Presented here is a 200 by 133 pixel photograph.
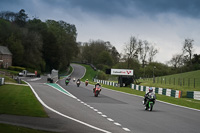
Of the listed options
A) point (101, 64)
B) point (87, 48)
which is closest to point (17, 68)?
point (101, 64)

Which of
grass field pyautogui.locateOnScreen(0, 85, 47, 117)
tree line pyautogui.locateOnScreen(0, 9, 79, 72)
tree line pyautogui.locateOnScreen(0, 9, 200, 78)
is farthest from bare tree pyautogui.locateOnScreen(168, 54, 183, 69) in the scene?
grass field pyautogui.locateOnScreen(0, 85, 47, 117)

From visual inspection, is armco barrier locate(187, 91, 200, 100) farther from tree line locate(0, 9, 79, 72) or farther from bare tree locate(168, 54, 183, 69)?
bare tree locate(168, 54, 183, 69)

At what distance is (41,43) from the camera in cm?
10800

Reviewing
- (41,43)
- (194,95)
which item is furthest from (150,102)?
(41,43)

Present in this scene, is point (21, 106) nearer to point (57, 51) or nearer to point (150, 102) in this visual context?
point (150, 102)

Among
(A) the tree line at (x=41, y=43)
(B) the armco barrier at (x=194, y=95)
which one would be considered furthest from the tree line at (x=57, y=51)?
(B) the armco barrier at (x=194, y=95)

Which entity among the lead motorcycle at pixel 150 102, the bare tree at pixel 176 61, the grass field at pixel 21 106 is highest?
the bare tree at pixel 176 61

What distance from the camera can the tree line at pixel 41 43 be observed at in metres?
96.9

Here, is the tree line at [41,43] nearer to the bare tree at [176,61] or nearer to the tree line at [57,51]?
the tree line at [57,51]

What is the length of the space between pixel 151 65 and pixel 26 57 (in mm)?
37961

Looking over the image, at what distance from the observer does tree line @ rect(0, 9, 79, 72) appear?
96.9 m

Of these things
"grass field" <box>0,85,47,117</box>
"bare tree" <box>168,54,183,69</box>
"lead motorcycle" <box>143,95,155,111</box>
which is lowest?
"grass field" <box>0,85,47,117</box>

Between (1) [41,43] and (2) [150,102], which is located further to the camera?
(1) [41,43]

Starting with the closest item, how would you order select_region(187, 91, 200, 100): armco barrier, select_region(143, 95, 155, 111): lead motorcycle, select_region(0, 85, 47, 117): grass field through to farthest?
1. select_region(0, 85, 47, 117): grass field
2. select_region(143, 95, 155, 111): lead motorcycle
3. select_region(187, 91, 200, 100): armco barrier
